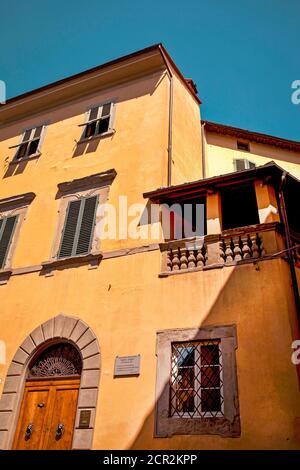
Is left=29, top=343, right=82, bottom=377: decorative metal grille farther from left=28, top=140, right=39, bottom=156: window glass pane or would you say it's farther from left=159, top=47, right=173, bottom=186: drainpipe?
left=28, top=140, right=39, bottom=156: window glass pane

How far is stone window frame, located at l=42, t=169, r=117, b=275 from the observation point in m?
8.96

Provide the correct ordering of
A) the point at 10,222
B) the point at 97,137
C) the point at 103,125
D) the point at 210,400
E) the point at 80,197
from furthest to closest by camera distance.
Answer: the point at 103,125, the point at 97,137, the point at 10,222, the point at 80,197, the point at 210,400

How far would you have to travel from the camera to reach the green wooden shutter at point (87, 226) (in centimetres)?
930

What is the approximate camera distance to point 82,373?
751 cm

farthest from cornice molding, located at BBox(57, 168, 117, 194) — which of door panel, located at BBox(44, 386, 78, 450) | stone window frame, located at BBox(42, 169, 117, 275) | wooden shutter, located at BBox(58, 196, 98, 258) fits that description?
door panel, located at BBox(44, 386, 78, 450)

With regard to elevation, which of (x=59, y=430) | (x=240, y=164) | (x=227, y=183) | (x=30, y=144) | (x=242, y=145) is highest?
(x=242, y=145)

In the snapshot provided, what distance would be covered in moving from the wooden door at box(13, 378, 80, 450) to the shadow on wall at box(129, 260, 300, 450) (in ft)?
4.70

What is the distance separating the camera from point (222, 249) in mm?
7668

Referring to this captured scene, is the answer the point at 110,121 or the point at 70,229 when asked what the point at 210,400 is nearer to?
the point at 70,229

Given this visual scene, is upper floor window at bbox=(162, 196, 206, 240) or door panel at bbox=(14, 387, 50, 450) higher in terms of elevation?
upper floor window at bbox=(162, 196, 206, 240)

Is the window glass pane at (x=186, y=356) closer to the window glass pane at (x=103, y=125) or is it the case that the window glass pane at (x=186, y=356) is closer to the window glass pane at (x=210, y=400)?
the window glass pane at (x=210, y=400)

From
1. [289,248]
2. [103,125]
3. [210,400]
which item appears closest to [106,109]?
[103,125]

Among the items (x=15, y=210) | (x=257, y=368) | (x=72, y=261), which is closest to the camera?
(x=257, y=368)

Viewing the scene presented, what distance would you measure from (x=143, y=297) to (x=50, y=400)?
2569 mm
